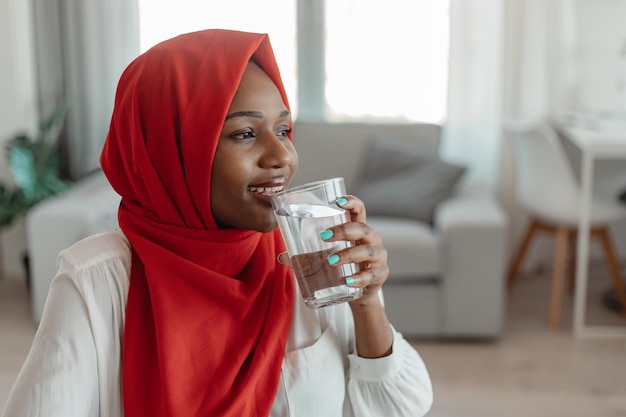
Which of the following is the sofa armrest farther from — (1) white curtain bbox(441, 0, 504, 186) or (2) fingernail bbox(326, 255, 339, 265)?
(2) fingernail bbox(326, 255, 339, 265)

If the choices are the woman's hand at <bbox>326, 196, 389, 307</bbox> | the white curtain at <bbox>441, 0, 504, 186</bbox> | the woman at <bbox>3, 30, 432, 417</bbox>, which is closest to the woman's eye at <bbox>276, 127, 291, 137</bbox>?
the woman at <bbox>3, 30, 432, 417</bbox>

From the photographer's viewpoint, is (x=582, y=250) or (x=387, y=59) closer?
(x=582, y=250)

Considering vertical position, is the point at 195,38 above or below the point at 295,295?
above

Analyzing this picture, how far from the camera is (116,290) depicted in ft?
3.81

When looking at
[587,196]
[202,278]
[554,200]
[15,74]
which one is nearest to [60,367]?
[202,278]

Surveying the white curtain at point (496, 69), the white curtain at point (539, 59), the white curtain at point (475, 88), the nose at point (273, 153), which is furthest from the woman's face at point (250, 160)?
the white curtain at point (539, 59)

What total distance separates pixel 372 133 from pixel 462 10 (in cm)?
69

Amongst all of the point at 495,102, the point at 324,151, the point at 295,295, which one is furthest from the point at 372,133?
the point at 295,295

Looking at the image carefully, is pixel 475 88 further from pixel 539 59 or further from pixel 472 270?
pixel 472 270

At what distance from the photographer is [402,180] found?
376 cm

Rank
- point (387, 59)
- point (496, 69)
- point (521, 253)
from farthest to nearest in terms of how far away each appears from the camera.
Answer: point (387, 59) → point (496, 69) → point (521, 253)

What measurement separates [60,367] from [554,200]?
2.81m

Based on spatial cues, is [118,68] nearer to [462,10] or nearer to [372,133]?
[372,133]

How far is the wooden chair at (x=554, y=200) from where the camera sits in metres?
3.49
